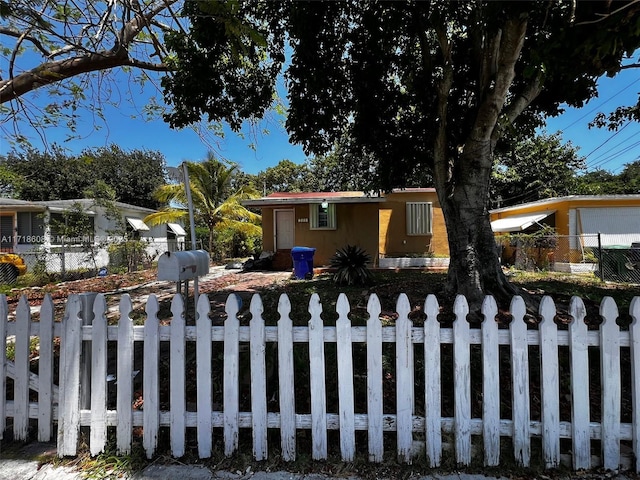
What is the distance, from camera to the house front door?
44.8 ft

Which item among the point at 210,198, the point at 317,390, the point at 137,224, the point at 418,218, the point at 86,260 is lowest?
the point at 317,390

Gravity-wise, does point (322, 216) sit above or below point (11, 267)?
above

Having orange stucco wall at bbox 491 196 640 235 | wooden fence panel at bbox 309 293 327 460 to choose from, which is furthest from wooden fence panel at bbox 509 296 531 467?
orange stucco wall at bbox 491 196 640 235

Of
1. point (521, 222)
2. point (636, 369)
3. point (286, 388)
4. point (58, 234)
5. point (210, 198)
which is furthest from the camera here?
point (210, 198)

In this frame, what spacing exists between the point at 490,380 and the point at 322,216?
36.7ft

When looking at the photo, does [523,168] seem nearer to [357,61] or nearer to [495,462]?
[357,61]

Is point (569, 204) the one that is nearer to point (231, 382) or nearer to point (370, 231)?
point (370, 231)

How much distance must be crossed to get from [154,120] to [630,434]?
24.9 feet

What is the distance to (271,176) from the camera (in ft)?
107

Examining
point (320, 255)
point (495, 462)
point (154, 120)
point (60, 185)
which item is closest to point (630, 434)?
point (495, 462)

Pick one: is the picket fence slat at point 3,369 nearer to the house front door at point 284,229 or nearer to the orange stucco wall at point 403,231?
the house front door at point 284,229

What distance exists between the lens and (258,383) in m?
2.18

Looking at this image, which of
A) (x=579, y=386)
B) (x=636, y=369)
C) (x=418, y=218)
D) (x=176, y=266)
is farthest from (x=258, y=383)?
(x=418, y=218)

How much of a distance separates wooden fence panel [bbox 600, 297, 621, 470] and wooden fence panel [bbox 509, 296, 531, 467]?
0.47 m
